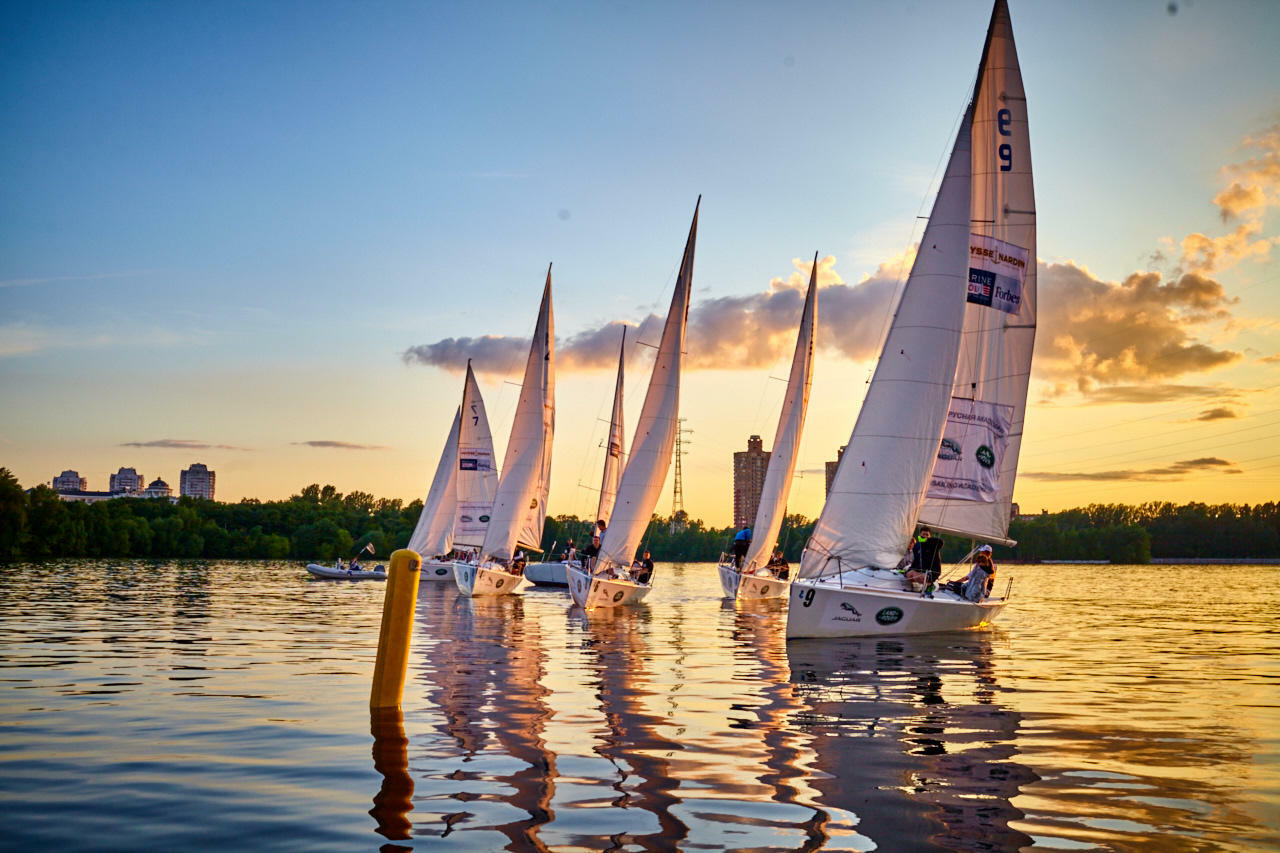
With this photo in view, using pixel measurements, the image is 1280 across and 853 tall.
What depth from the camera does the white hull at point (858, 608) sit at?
23109 millimetres

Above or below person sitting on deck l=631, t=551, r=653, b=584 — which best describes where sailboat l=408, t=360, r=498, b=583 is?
above

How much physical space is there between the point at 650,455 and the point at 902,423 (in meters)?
12.8

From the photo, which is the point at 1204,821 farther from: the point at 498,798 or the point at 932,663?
the point at 932,663

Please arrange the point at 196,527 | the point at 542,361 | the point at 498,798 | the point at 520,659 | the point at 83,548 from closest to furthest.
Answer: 1. the point at 498,798
2. the point at 520,659
3. the point at 542,361
4. the point at 83,548
5. the point at 196,527

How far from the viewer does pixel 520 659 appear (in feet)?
63.2

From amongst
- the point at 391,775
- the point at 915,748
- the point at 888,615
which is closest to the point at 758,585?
the point at 888,615

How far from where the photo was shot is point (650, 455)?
35844mm

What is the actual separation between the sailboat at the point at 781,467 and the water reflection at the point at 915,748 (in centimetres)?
2416

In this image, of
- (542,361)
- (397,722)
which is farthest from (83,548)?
(397,722)

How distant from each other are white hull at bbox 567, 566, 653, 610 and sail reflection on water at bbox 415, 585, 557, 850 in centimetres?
1258

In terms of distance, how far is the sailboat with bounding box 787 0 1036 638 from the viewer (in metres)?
24.0

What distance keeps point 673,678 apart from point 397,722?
5.86 metres

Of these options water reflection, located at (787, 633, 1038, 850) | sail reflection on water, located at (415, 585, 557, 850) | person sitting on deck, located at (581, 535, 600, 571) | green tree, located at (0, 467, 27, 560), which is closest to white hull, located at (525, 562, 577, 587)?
person sitting on deck, located at (581, 535, 600, 571)

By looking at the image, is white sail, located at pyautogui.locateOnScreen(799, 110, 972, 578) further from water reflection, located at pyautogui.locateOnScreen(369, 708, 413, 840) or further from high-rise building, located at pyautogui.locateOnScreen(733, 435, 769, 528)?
high-rise building, located at pyautogui.locateOnScreen(733, 435, 769, 528)
